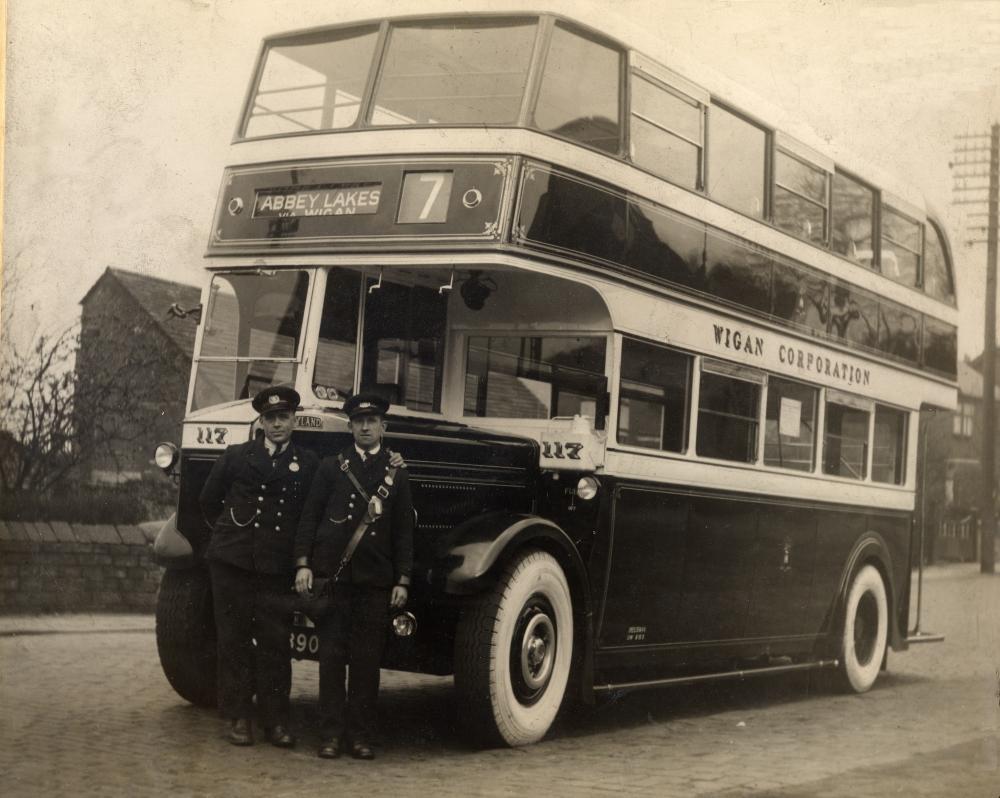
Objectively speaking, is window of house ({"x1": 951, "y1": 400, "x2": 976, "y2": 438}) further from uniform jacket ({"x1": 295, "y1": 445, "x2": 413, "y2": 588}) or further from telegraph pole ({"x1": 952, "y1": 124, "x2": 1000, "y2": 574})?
uniform jacket ({"x1": 295, "y1": 445, "x2": 413, "y2": 588})

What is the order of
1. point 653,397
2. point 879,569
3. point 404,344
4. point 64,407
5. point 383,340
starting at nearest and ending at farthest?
point 383,340, point 404,344, point 653,397, point 64,407, point 879,569

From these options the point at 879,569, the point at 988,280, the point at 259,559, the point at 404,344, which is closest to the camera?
the point at 259,559

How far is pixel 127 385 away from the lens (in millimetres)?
10898

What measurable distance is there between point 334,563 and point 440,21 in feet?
10.4

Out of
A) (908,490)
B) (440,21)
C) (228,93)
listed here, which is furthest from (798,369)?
(228,93)

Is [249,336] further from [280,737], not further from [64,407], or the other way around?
[64,407]

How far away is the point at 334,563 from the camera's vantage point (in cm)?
689

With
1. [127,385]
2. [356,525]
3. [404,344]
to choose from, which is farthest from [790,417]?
[127,385]

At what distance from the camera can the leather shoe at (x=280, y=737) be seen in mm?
6965

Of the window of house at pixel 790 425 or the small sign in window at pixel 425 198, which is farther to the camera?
the window of house at pixel 790 425

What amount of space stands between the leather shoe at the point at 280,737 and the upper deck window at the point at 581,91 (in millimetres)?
3434

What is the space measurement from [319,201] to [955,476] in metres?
12.7

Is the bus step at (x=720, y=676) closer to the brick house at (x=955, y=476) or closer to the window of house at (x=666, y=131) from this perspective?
the brick house at (x=955, y=476)

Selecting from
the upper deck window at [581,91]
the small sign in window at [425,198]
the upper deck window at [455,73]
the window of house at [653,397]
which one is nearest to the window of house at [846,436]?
the window of house at [653,397]
